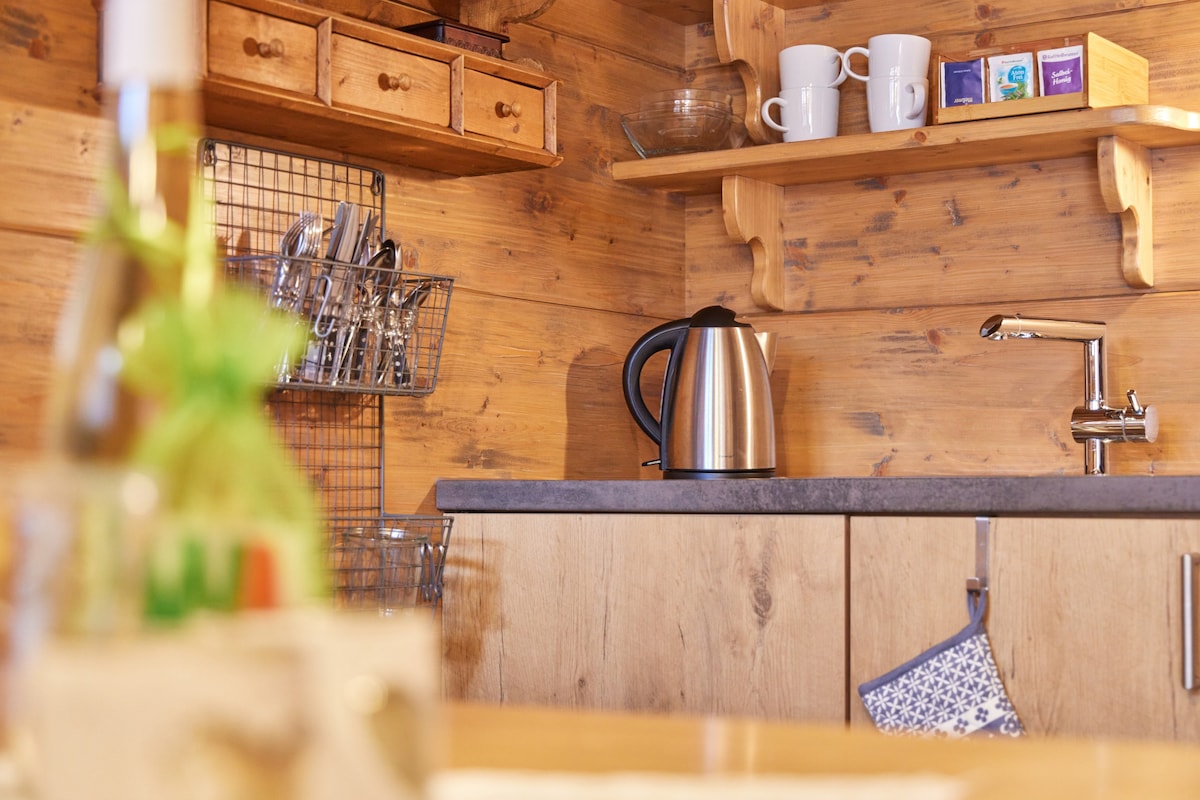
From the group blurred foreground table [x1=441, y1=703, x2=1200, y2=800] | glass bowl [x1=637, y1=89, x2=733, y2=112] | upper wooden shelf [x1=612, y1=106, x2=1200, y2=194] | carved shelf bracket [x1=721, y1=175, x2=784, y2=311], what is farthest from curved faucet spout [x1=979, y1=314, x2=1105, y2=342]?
blurred foreground table [x1=441, y1=703, x2=1200, y2=800]

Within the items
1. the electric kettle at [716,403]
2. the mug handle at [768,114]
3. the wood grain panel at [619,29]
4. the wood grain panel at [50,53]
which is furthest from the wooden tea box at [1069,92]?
the wood grain panel at [50,53]

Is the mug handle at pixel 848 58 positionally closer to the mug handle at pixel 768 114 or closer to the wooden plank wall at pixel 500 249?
the mug handle at pixel 768 114

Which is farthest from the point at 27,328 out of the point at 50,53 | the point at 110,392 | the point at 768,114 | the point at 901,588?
the point at 110,392

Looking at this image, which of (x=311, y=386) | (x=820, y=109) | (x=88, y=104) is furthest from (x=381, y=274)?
(x=820, y=109)

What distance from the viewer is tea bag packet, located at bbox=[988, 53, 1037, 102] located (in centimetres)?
225

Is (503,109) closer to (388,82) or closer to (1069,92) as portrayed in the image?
(388,82)

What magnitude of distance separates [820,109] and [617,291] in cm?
50

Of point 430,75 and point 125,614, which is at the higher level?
point 430,75

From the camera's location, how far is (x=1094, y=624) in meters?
1.67

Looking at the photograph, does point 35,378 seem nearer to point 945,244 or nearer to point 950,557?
point 950,557

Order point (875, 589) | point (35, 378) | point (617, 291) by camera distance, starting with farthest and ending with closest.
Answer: point (617, 291) → point (875, 589) → point (35, 378)

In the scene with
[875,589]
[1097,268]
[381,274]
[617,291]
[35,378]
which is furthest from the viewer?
[617,291]

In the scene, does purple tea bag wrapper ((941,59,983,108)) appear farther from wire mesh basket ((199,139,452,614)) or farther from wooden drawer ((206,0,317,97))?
wooden drawer ((206,0,317,97))

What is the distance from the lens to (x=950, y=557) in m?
1.77
